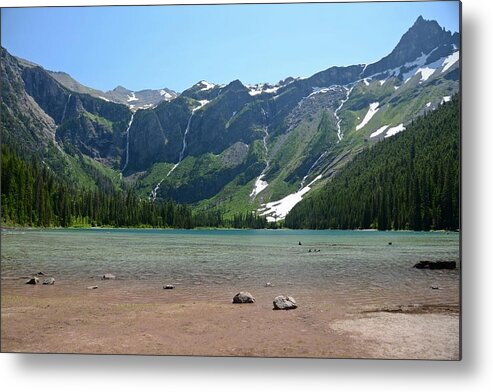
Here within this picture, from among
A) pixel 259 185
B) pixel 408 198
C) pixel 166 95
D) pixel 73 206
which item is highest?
pixel 166 95

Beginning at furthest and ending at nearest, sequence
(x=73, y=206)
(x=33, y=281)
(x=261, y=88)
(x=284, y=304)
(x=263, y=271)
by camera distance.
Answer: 1. (x=73, y=206)
2. (x=263, y=271)
3. (x=33, y=281)
4. (x=261, y=88)
5. (x=284, y=304)

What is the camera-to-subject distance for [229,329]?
548 cm

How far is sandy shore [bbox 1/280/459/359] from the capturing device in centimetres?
511

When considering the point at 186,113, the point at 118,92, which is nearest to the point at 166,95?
the point at 118,92

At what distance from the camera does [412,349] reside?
5070 mm

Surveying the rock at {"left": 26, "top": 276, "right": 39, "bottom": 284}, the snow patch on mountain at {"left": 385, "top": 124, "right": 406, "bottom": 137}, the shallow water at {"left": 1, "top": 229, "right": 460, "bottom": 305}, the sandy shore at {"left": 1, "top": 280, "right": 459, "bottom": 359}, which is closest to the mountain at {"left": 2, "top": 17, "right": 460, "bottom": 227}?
the shallow water at {"left": 1, "top": 229, "right": 460, "bottom": 305}

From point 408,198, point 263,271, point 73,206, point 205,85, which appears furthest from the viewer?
point 73,206

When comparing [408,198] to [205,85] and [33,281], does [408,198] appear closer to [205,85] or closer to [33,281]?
[205,85]

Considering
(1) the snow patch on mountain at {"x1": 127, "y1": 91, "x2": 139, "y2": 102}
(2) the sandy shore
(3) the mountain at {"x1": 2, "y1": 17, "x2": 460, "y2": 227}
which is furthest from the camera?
(1) the snow patch on mountain at {"x1": 127, "y1": 91, "x2": 139, "y2": 102}

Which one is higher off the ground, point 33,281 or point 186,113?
point 186,113

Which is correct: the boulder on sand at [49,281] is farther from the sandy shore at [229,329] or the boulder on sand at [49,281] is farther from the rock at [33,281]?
the sandy shore at [229,329]

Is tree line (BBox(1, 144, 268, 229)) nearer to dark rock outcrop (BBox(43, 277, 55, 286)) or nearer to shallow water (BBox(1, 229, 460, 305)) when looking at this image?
shallow water (BBox(1, 229, 460, 305))

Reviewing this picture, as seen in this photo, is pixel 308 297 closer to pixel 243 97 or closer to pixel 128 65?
pixel 243 97

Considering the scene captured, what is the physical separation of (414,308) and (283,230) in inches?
Result: 789
